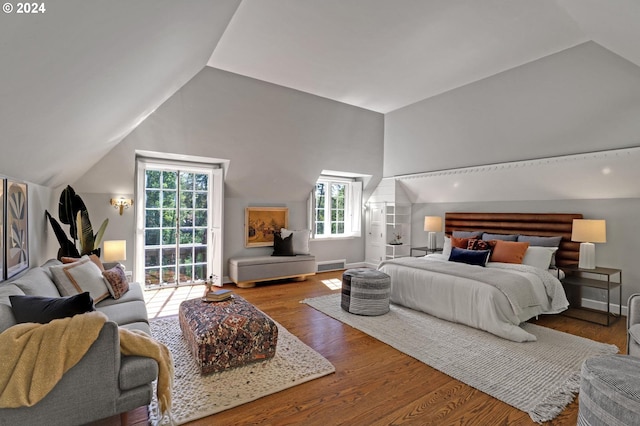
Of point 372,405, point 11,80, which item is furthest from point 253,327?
point 11,80

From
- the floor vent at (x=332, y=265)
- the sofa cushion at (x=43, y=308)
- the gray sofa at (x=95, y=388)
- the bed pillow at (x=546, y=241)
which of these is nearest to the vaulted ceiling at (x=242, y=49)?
the sofa cushion at (x=43, y=308)

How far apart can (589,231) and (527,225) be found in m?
0.90

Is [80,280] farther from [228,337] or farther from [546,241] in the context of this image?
[546,241]

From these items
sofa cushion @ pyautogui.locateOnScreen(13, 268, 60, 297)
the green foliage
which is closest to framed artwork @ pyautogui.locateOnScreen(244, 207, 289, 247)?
the green foliage

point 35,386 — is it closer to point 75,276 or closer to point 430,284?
point 75,276

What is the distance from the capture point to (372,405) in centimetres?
211

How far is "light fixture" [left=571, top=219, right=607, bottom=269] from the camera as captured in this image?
3.75 metres

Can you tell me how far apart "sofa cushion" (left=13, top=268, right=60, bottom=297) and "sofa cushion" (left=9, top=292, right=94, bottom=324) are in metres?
0.43

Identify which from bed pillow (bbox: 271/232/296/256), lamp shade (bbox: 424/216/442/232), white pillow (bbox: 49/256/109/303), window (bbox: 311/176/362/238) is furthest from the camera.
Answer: window (bbox: 311/176/362/238)

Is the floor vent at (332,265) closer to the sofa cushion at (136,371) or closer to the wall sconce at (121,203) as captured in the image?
the wall sconce at (121,203)

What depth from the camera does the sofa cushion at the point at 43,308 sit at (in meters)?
1.67

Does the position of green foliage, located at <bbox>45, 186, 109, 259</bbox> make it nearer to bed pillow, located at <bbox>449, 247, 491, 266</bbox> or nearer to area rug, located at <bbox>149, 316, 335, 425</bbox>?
area rug, located at <bbox>149, 316, 335, 425</bbox>

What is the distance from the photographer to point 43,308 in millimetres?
1693

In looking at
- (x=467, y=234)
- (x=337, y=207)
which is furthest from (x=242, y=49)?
(x=467, y=234)
